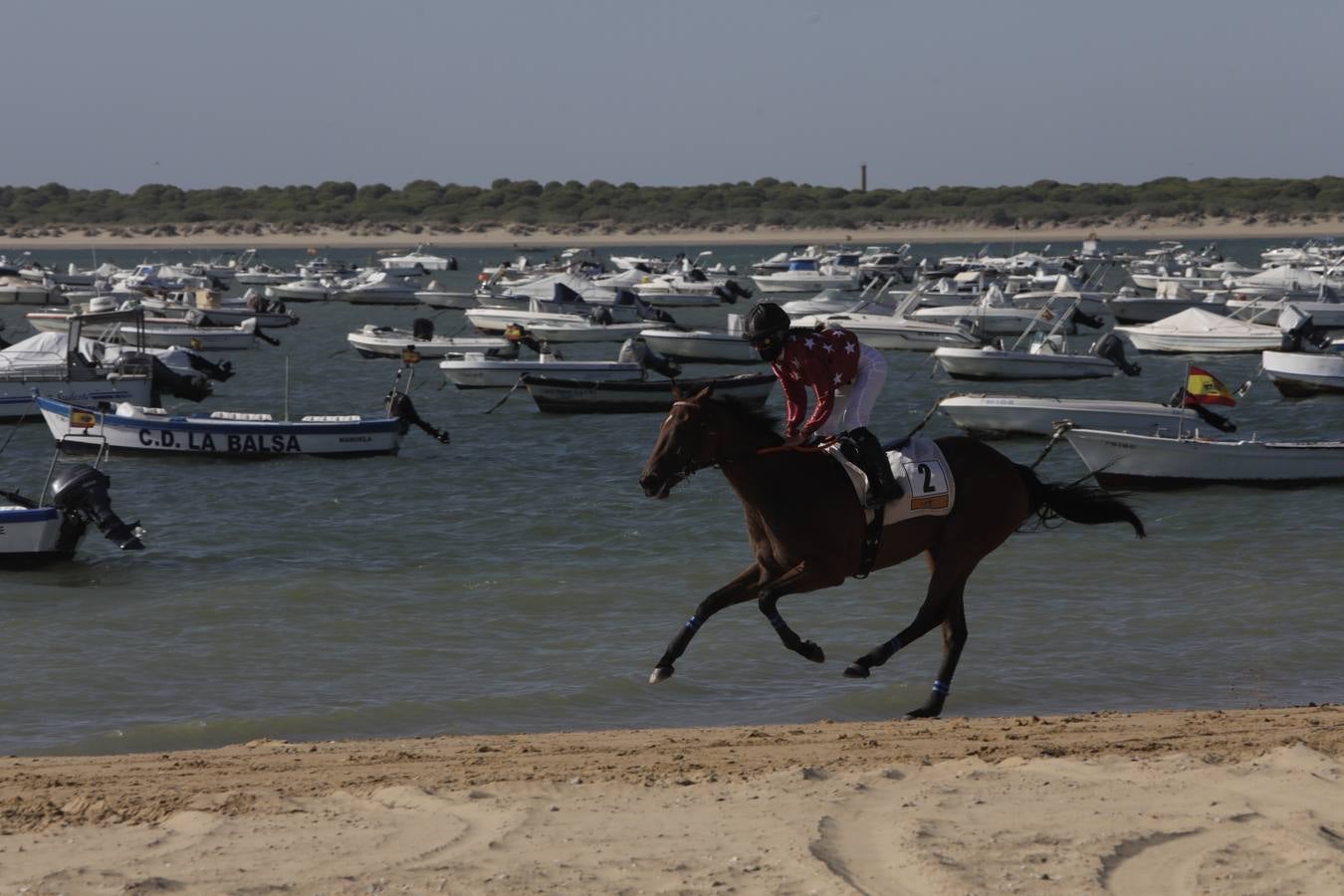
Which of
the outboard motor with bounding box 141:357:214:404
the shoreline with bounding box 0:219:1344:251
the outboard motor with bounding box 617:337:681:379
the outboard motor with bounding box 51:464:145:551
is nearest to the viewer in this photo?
the outboard motor with bounding box 51:464:145:551

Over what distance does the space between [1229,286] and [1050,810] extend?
218ft

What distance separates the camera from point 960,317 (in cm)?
5706

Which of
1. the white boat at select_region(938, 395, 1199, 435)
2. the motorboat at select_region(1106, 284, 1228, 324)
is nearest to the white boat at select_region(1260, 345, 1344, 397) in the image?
the white boat at select_region(938, 395, 1199, 435)

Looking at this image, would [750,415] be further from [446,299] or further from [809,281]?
[809,281]

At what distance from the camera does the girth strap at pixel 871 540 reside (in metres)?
11.9

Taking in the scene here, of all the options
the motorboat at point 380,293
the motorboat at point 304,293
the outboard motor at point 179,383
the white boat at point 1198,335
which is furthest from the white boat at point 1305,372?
the motorboat at point 304,293

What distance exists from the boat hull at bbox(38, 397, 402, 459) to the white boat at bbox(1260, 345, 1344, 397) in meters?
19.7

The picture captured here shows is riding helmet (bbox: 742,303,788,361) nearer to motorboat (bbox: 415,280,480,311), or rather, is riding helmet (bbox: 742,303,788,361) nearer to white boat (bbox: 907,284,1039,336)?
white boat (bbox: 907,284,1039,336)

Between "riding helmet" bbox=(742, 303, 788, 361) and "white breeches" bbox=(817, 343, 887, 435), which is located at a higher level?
"riding helmet" bbox=(742, 303, 788, 361)

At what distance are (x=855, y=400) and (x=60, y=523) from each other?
37.1ft

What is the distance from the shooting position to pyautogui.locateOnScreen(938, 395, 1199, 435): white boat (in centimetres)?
2847

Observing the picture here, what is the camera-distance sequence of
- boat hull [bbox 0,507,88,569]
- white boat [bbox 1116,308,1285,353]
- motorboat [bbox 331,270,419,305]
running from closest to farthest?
boat hull [bbox 0,507,88,569] → white boat [bbox 1116,308,1285,353] → motorboat [bbox 331,270,419,305]

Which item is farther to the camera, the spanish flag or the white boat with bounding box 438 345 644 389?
the white boat with bounding box 438 345 644 389

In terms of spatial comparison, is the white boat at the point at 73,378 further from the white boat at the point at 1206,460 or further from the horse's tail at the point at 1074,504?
the horse's tail at the point at 1074,504
